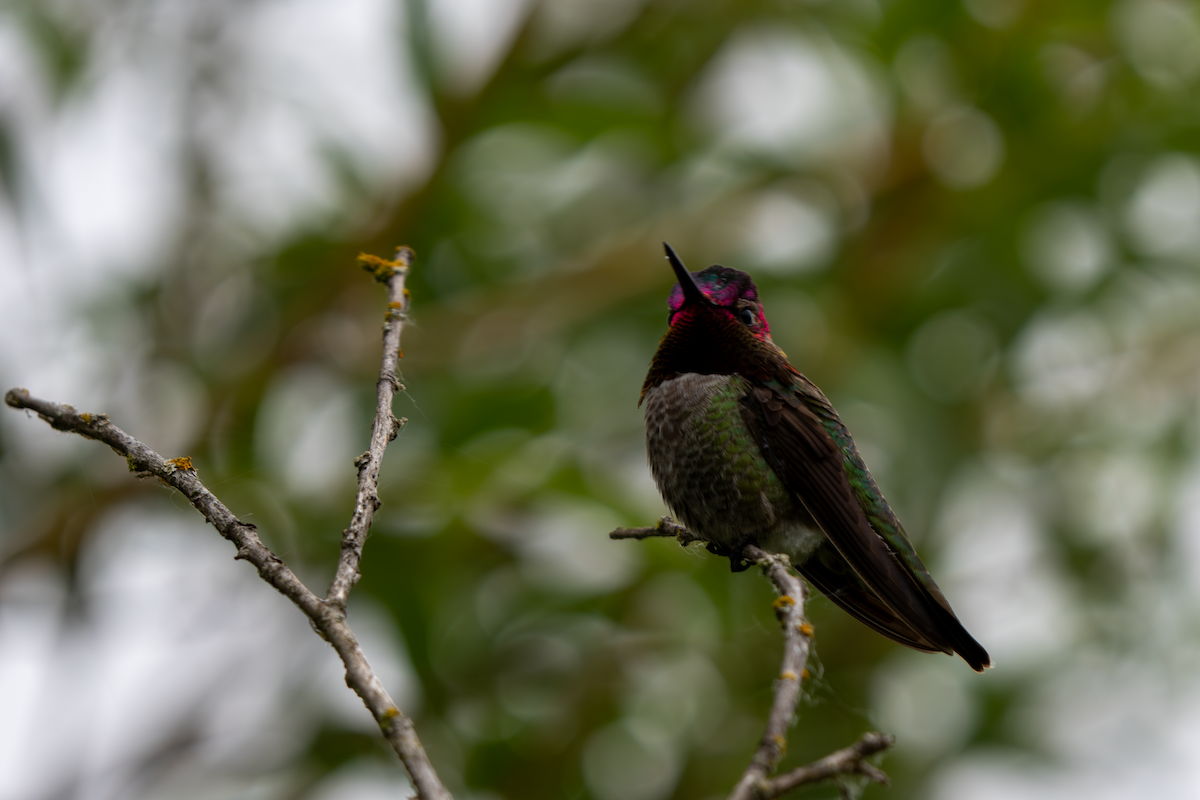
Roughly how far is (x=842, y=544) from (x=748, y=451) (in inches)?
12.9

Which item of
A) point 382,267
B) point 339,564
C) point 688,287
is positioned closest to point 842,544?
point 688,287

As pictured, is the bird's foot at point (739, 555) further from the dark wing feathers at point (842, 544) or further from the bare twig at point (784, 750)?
the bare twig at point (784, 750)

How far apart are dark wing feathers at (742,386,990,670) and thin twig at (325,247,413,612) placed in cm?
91

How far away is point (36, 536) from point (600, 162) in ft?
9.34

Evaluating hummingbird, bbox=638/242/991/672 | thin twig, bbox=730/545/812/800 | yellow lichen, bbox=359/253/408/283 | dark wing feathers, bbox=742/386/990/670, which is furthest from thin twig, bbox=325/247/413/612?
dark wing feathers, bbox=742/386/990/670

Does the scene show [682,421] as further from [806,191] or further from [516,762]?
[806,191]

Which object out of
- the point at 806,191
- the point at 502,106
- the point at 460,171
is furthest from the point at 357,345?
the point at 806,191

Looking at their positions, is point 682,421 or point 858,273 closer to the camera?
point 682,421

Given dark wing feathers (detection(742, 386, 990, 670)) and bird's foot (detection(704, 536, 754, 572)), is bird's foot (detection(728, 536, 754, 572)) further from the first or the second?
dark wing feathers (detection(742, 386, 990, 670))

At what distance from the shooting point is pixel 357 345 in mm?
3969

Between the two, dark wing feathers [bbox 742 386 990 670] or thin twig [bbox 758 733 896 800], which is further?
dark wing feathers [bbox 742 386 990 670]

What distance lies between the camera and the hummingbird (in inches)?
82.9

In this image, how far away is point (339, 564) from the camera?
997 mm

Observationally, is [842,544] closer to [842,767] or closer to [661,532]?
[661,532]
